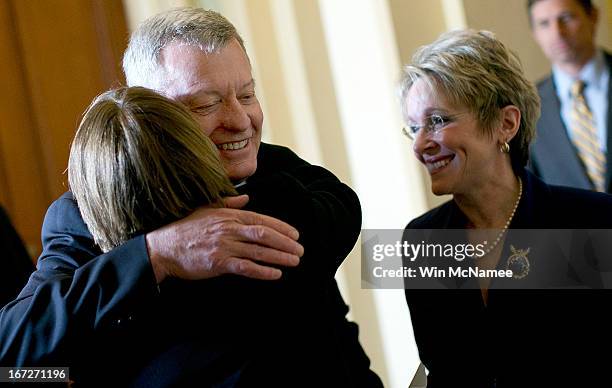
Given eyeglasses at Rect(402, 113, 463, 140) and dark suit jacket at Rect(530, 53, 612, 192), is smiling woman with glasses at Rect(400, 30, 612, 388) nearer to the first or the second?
eyeglasses at Rect(402, 113, 463, 140)

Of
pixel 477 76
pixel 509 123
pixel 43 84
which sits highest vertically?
pixel 43 84

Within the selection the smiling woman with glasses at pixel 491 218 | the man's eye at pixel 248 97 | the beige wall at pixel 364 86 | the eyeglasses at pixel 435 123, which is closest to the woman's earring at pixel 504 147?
the smiling woman with glasses at pixel 491 218

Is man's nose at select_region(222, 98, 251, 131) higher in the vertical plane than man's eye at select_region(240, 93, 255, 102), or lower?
lower

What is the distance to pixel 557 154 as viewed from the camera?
11.9 ft

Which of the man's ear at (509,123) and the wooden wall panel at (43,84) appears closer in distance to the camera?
the man's ear at (509,123)

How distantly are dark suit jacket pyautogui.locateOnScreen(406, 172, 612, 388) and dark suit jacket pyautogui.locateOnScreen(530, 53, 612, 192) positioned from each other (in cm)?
144

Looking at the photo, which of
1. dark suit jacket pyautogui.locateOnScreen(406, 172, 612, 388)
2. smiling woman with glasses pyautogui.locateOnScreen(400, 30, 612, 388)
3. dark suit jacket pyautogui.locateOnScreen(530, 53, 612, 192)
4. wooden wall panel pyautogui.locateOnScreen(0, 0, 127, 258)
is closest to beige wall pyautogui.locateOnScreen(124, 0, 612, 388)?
dark suit jacket pyautogui.locateOnScreen(530, 53, 612, 192)

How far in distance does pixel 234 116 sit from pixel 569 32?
2351mm

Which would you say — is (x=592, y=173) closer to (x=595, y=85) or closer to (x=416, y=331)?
(x=595, y=85)

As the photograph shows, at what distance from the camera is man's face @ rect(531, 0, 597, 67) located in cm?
372

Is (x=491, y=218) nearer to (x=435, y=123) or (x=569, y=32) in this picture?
(x=435, y=123)

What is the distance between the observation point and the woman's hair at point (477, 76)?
2188 millimetres

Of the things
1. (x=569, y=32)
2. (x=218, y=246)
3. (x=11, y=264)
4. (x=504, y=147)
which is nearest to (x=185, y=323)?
(x=218, y=246)

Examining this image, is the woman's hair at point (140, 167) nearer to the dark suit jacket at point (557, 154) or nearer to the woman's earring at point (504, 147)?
the woman's earring at point (504, 147)
